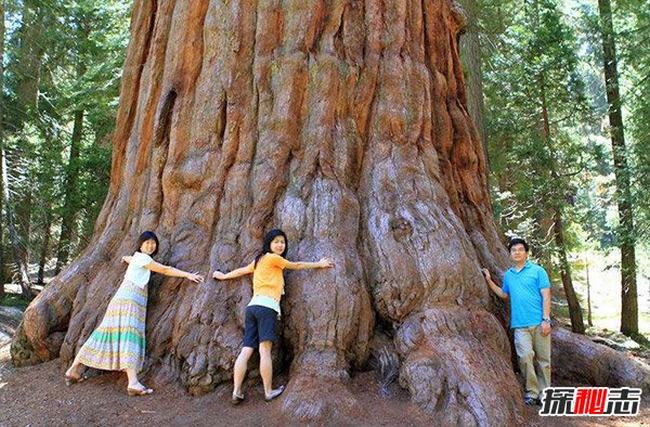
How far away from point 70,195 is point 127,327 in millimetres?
10074

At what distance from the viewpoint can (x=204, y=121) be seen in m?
5.98

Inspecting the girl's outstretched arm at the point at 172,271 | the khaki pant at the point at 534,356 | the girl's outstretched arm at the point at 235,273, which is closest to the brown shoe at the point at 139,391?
the girl's outstretched arm at the point at 172,271

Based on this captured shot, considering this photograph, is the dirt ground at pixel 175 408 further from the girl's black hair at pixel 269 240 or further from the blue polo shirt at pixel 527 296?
the girl's black hair at pixel 269 240

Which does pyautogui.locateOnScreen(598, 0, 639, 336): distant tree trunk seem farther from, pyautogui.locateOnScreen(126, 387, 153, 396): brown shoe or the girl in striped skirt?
pyautogui.locateOnScreen(126, 387, 153, 396): brown shoe

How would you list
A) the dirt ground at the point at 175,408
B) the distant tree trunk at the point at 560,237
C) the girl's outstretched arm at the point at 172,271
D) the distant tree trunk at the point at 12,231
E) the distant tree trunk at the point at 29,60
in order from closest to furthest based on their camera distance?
the dirt ground at the point at 175,408, the girl's outstretched arm at the point at 172,271, the distant tree trunk at the point at 560,237, the distant tree trunk at the point at 12,231, the distant tree trunk at the point at 29,60

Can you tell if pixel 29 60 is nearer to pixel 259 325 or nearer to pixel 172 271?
pixel 172 271

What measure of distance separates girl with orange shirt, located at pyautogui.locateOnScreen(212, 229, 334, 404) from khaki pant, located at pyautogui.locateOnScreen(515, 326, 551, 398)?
1948 millimetres

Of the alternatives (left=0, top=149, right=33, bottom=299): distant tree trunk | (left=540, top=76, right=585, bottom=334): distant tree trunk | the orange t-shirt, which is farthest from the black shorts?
(left=0, top=149, right=33, bottom=299): distant tree trunk

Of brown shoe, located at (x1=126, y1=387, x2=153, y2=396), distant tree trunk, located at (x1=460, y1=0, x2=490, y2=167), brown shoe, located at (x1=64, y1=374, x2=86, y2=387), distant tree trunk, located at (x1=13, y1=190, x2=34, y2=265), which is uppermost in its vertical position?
distant tree trunk, located at (x1=460, y1=0, x2=490, y2=167)

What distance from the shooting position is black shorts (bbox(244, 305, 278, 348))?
4.61m

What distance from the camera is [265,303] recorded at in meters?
4.71

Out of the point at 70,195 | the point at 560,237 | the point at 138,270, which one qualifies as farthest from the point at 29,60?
the point at 560,237

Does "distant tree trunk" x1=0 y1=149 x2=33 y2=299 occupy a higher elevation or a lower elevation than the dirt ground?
higher

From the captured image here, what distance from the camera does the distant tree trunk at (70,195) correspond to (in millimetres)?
14055
